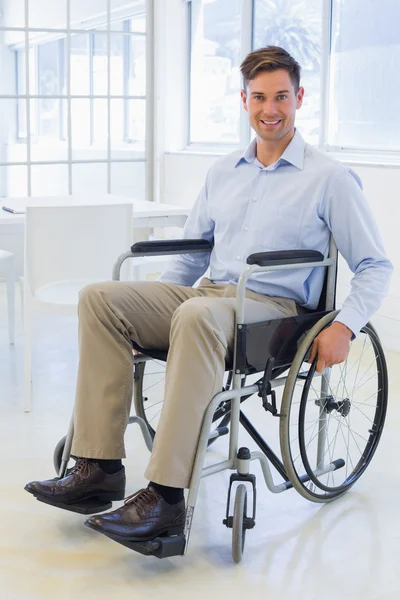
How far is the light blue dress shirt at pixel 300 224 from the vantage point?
1964 mm

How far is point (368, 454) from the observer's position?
2.20 m

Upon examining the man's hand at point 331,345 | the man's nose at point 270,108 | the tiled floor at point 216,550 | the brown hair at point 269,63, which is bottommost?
the tiled floor at point 216,550

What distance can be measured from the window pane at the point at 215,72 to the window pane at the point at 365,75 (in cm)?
112

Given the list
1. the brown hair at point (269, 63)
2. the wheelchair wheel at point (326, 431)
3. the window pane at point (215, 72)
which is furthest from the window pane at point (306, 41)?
the brown hair at point (269, 63)

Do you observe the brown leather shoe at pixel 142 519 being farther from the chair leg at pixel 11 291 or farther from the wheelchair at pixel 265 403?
the chair leg at pixel 11 291

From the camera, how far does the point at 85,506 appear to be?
1857 mm

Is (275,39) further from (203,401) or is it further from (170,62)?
(203,401)

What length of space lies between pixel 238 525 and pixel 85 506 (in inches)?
13.2

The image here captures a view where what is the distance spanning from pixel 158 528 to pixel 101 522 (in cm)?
12

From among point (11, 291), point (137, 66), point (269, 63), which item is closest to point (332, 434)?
point (269, 63)

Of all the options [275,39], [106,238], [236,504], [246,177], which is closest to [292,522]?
[236,504]

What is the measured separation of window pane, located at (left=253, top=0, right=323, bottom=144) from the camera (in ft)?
14.6

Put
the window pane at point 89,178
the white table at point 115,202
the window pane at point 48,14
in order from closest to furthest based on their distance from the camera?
1. the white table at point 115,202
2. the window pane at point 48,14
3. the window pane at point 89,178

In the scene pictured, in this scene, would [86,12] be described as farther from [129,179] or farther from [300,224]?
[300,224]
